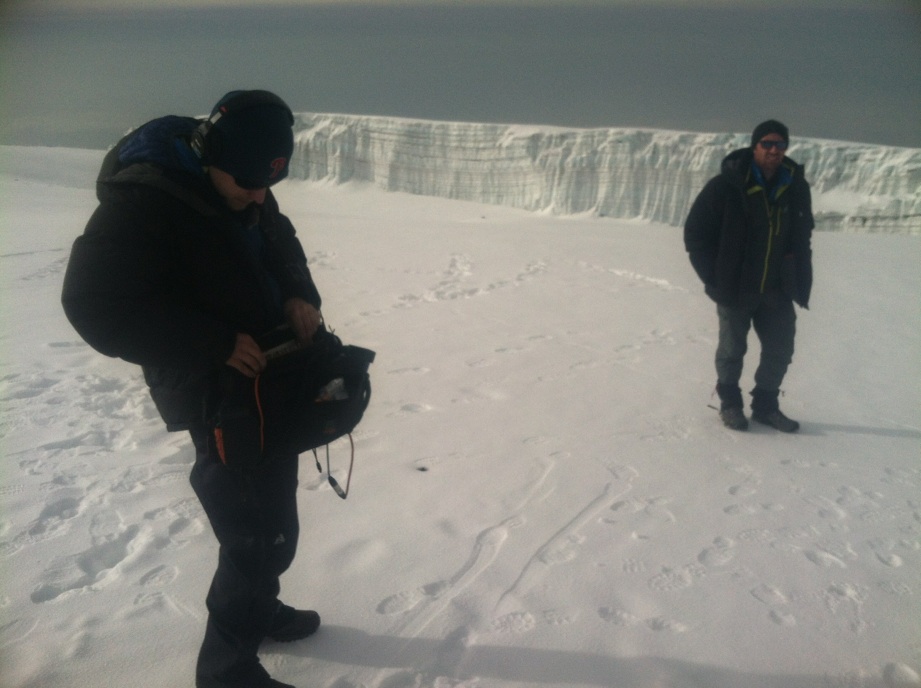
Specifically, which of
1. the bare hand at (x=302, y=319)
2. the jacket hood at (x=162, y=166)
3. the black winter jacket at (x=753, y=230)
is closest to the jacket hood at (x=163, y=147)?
the jacket hood at (x=162, y=166)

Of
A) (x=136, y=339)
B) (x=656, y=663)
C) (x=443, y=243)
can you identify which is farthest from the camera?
(x=443, y=243)

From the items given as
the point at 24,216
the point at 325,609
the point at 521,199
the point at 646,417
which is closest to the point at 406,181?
the point at 521,199

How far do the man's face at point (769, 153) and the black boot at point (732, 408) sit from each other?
1135mm

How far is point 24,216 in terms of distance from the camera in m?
12.4

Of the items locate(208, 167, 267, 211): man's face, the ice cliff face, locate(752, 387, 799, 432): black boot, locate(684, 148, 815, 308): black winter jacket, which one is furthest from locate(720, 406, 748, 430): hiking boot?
the ice cliff face

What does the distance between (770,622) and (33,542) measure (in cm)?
244

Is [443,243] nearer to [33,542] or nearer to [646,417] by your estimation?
[646,417]

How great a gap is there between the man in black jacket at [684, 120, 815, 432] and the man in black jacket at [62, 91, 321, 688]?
97.8 inches

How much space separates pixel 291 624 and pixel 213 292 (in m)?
1.03

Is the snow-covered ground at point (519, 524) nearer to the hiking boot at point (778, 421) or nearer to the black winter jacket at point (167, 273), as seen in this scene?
the hiking boot at point (778, 421)

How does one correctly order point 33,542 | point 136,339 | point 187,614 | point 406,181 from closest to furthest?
1. point 136,339
2. point 187,614
3. point 33,542
4. point 406,181

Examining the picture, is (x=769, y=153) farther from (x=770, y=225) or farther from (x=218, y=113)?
(x=218, y=113)

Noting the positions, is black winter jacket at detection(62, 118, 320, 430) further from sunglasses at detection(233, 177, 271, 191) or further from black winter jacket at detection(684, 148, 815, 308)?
black winter jacket at detection(684, 148, 815, 308)

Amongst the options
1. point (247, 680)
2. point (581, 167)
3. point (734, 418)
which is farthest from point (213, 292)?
point (581, 167)
